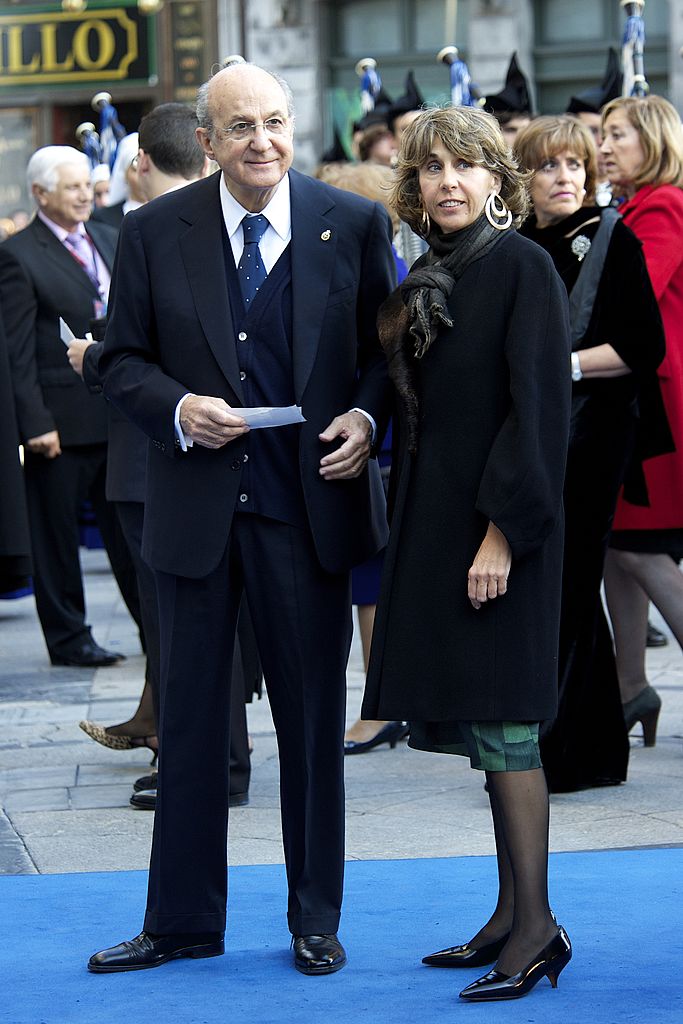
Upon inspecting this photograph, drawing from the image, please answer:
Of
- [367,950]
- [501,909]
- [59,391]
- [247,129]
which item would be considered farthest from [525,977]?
[59,391]

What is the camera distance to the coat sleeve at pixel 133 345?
13.3 ft

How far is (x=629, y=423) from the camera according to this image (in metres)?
5.49

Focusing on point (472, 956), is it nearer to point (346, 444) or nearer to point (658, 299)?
point (346, 444)

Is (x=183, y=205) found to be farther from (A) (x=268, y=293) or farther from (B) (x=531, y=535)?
(B) (x=531, y=535)

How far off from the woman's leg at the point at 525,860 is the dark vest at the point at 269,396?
0.75 m

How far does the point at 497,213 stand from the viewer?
13.1 feet

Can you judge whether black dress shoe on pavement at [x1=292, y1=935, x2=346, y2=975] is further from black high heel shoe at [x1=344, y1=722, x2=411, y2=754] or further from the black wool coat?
black high heel shoe at [x1=344, y1=722, x2=411, y2=754]

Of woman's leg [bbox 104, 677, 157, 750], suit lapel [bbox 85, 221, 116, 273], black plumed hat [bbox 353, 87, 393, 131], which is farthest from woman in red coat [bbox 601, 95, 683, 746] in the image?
black plumed hat [bbox 353, 87, 393, 131]

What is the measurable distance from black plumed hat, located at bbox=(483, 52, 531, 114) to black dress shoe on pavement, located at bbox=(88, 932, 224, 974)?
20.0 feet

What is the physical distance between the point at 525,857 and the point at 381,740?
8.47 ft

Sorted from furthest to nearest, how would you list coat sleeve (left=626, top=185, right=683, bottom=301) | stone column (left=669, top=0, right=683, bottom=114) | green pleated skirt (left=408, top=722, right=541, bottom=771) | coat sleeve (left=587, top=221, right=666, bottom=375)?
stone column (left=669, top=0, right=683, bottom=114)
coat sleeve (left=626, top=185, right=683, bottom=301)
coat sleeve (left=587, top=221, right=666, bottom=375)
green pleated skirt (left=408, top=722, right=541, bottom=771)

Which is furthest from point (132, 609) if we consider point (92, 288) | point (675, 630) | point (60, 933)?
point (60, 933)

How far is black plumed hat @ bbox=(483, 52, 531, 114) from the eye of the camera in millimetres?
9633

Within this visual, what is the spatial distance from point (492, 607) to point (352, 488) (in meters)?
0.46
